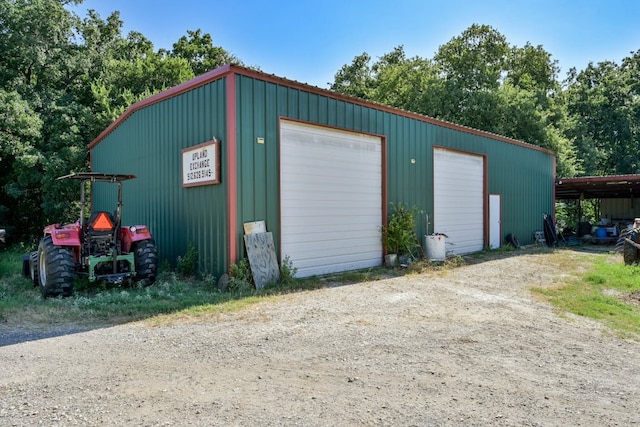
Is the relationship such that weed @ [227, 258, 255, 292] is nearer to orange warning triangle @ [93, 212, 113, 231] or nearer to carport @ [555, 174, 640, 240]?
orange warning triangle @ [93, 212, 113, 231]

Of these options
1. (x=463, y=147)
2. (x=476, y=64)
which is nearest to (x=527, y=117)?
(x=476, y=64)

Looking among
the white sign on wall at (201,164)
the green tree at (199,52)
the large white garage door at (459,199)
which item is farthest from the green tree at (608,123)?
the white sign on wall at (201,164)

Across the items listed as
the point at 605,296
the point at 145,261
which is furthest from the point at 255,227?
the point at 605,296

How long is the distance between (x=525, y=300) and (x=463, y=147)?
274 inches

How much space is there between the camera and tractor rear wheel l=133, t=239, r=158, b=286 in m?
6.65

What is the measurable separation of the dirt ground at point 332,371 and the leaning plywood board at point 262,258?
1338 millimetres

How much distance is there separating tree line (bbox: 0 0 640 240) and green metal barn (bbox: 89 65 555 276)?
3881 millimetres

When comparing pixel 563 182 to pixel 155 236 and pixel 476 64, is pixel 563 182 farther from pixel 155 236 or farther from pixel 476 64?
pixel 155 236

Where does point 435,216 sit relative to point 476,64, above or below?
below

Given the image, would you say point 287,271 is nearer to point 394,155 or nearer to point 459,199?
point 394,155

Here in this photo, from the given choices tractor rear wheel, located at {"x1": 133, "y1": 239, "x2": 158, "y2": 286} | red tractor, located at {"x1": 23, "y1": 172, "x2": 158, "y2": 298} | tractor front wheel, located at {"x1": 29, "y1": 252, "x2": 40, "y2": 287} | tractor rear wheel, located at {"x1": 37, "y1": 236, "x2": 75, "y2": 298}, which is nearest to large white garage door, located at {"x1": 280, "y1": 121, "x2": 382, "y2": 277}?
tractor rear wheel, located at {"x1": 133, "y1": 239, "x2": 158, "y2": 286}

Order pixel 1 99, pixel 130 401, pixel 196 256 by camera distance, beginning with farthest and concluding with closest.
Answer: pixel 1 99 → pixel 196 256 → pixel 130 401

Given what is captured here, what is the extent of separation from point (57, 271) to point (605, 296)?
8.28 m

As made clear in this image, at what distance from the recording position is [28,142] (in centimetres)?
1434
